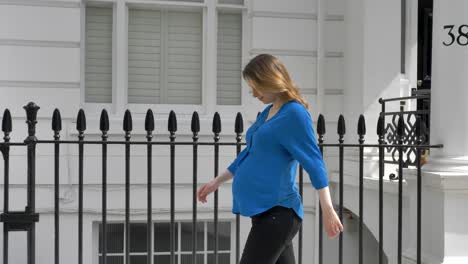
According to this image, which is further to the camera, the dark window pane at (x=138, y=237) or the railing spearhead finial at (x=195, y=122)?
the dark window pane at (x=138, y=237)

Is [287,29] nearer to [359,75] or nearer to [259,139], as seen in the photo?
[359,75]

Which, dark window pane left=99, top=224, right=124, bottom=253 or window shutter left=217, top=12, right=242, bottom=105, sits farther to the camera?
window shutter left=217, top=12, right=242, bottom=105

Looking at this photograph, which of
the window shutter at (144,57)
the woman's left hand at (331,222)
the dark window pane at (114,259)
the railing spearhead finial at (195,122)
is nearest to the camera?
the woman's left hand at (331,222)

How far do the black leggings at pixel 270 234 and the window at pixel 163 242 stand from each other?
3895mm

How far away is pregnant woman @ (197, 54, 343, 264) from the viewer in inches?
111

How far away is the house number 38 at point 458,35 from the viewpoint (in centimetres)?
449

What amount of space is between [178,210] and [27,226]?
289cm

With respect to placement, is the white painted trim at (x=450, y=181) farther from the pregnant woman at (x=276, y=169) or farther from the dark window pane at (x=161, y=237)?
the dark window pane at (x=161, y=237)

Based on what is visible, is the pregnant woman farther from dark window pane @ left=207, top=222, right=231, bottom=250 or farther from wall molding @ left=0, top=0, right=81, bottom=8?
wall molding @ left=0, top=0, right=81, bottom=8

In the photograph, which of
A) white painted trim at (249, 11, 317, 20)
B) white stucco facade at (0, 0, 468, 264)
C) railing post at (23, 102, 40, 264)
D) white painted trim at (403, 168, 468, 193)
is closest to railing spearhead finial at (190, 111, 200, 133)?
railing post at (23, 102, 40, 264)

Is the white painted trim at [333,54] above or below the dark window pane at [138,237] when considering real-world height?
above

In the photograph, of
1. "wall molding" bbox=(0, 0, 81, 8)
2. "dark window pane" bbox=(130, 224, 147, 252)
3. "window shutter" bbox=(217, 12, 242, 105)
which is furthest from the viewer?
"window shutter" bbox=(217, 12, 242, 105)

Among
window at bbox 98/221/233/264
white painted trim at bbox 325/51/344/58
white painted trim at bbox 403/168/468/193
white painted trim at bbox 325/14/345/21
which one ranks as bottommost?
window at bbox 98/221/233/264

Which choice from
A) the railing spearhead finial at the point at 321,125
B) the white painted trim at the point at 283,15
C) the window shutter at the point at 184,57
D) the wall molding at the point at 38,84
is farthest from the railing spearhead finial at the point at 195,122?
the white painted trim at the point at 283,15
